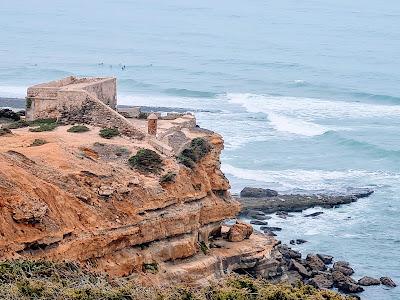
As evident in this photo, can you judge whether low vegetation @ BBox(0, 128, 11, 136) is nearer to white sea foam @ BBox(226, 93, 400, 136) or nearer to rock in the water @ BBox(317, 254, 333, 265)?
A: rock in the water @ BBox(317, 254, 333, 265)

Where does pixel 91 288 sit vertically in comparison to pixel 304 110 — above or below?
above

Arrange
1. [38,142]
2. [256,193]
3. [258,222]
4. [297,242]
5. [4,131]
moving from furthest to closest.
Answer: [256,193] < [258,222] < [297,242] < [4,131] < [38,142]

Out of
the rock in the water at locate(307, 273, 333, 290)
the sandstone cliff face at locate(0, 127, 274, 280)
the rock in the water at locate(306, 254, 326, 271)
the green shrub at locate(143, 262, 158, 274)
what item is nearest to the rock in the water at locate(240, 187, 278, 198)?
the rock in the water at locate(306, 254, 326, 271)

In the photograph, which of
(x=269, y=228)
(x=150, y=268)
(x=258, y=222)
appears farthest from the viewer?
(x=258, y=222)

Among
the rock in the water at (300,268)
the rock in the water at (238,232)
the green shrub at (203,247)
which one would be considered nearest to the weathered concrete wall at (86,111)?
the green shrub at (203,247)

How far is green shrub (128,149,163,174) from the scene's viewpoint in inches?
1250

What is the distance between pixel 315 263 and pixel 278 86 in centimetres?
5911

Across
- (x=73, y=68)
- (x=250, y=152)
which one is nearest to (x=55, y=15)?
(x=73, y=68)

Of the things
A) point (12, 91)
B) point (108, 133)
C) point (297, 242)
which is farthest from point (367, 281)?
point (12, 91)

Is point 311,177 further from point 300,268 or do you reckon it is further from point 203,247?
point 203,247

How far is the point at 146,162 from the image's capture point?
31.9 metres

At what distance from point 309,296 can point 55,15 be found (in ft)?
531

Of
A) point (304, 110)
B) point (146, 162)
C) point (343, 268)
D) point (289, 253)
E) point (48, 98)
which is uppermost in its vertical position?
point (48, 98)

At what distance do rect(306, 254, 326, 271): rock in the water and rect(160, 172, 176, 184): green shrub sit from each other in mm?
13425
